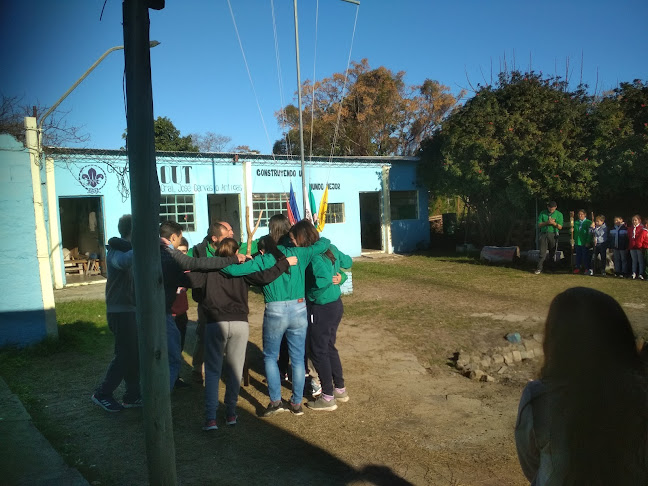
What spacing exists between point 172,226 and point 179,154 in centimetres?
1139

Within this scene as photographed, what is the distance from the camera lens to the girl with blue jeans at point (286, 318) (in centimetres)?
482

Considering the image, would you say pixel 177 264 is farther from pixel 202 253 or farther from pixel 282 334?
pixel 202 253

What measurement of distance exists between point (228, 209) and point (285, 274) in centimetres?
1411

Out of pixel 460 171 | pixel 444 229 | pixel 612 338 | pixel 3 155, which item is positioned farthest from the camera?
pixel 444 229

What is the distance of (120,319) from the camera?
512cm

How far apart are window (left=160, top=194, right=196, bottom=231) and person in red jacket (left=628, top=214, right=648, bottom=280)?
474 inches

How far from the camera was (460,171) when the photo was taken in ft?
56.6

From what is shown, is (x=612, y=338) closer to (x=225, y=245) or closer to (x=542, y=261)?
(x=225, y=245)

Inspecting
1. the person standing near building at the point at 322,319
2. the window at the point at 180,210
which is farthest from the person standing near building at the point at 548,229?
the person standing near building at the point at 322,319

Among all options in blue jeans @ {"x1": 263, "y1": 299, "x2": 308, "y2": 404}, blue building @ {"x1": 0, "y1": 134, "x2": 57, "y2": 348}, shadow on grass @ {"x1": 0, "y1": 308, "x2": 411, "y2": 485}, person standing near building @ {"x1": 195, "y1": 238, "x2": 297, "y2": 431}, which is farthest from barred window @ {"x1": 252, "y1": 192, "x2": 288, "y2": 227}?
person standing near building @ {"x1": 195, "y1": 238, "x2": 297, "y2": 431}

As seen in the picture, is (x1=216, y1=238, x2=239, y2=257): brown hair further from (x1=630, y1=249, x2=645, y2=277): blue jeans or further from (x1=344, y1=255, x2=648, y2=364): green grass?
(x1=630, y1=249, x2=645, y2=277): blue jeans

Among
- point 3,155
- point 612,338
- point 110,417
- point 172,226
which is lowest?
point 110,417

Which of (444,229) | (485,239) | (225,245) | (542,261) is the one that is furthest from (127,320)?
(444,229)

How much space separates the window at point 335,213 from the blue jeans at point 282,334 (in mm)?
14844
